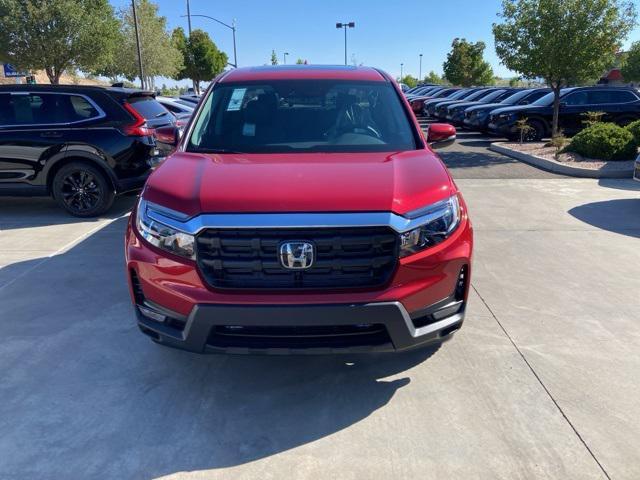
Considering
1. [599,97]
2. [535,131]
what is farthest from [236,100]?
[599,97]

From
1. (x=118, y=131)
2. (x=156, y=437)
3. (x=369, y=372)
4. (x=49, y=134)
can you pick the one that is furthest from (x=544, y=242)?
(x=49, y=134)

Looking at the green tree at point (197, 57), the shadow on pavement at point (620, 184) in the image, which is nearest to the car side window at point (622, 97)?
the shadow on pavement at point (620, 184)

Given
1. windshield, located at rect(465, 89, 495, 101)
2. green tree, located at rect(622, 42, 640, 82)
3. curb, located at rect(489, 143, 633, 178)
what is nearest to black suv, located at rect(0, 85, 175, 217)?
curb, located at rect(489, 143, 633, 178)

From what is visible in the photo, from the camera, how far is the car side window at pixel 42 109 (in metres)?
7.14

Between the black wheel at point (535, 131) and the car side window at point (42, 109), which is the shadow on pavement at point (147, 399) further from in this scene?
the black wheel at point (535, 131)

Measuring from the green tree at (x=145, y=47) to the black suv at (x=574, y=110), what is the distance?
31.1m

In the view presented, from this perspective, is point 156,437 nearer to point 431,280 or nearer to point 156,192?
point 156,192

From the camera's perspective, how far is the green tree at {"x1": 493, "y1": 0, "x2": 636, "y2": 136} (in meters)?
13.1

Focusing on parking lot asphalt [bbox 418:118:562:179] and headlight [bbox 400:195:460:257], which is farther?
parking lot asphalt [bbox 418:118:562:179]

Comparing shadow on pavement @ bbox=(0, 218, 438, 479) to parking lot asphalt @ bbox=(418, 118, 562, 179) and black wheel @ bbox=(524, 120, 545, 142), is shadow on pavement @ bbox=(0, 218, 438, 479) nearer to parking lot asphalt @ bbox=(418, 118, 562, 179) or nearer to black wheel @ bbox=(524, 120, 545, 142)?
parking lot asphalt @ bbox=(418, 118, 562, 179)

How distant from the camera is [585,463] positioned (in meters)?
2.60

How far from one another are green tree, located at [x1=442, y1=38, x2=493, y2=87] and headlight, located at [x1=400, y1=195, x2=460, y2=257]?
46001 millimetres

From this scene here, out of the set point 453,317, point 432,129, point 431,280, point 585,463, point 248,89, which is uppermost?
point 248,89

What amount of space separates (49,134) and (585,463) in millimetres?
7198
